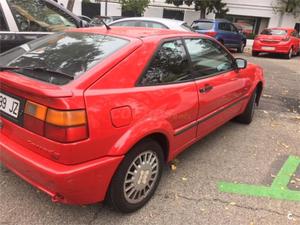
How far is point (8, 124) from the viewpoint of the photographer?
2.84 meters

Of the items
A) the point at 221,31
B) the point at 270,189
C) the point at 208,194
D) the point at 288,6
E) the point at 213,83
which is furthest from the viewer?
the point at 288,6

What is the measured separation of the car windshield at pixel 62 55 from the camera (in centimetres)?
276

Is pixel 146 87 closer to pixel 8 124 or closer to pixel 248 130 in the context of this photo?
pixel 8 124

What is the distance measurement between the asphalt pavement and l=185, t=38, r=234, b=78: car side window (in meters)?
1.05

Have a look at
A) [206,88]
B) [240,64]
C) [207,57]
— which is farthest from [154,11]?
[206,88]

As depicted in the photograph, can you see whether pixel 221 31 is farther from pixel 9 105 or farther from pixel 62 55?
pixel 9 105

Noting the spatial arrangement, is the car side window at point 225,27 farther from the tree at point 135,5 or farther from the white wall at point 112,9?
the white wall at point 112,9

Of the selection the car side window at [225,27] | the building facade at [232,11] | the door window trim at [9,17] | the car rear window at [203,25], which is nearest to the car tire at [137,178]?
the door window trim at [9,17]

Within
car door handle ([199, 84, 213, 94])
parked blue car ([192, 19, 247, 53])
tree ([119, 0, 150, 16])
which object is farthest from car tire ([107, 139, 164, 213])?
tree ([119, 0, 150, 16])

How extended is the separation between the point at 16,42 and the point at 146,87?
9.49 feet

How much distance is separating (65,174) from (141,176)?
33.1 inches

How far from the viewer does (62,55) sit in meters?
3.03

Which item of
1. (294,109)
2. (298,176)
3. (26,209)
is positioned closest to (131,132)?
(26,209)

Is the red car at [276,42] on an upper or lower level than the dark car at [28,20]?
lower
